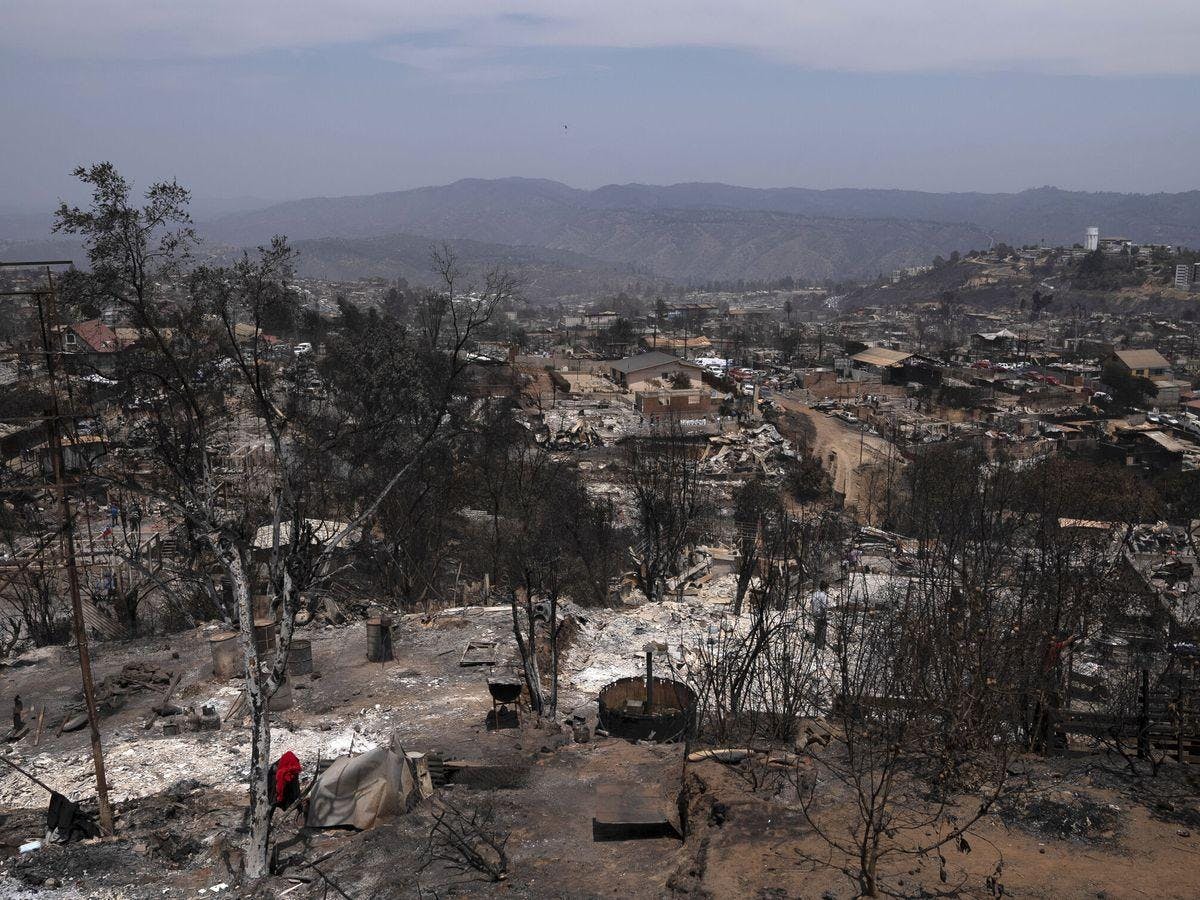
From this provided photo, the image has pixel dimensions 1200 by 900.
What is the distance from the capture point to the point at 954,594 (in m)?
10.3

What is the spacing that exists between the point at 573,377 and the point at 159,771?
36.4 meters

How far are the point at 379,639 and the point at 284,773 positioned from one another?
3753mm

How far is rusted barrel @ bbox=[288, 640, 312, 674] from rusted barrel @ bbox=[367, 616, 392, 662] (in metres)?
0.70

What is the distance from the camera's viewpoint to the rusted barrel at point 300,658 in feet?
35.3

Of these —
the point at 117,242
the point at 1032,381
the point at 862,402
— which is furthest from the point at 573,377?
the point at 117,242

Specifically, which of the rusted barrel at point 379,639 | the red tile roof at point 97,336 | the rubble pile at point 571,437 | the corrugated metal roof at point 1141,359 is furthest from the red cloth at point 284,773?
the corrugated metal roof at point 1141,359

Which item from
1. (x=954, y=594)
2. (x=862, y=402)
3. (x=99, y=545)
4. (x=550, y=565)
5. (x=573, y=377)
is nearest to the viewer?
(x=954, y=594)

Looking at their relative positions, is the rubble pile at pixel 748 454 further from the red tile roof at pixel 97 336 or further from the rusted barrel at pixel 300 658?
the rusted barrel at pixel 300 658

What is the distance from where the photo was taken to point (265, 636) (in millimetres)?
10922

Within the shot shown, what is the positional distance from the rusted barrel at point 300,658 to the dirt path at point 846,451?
18.2 metres

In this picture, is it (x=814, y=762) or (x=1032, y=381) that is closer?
(x=814, y=762)

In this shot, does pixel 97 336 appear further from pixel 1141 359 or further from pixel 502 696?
pixel 1141 359

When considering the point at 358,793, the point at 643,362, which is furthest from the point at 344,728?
the point at 643,362

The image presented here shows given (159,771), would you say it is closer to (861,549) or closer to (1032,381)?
(861,549)
